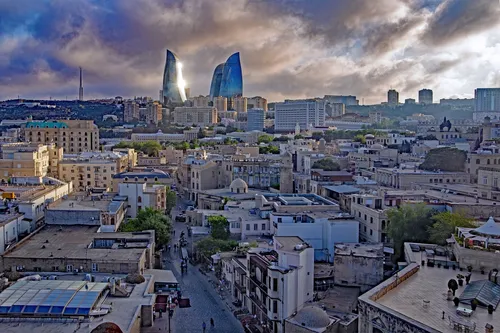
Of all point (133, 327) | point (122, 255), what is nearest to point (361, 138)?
point (122, 255)

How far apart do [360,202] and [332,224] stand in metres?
3.79

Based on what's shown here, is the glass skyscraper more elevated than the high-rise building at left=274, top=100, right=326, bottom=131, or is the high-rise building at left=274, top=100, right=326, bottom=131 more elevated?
the glass skyscraper

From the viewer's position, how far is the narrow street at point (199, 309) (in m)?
17.4

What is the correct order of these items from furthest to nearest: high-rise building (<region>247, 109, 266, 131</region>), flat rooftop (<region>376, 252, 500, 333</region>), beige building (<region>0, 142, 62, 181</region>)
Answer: high-rise building (<region>247, 109, 266, 131</region>)
beige building (<region>0, 142, 62, 181</region>)
flat rooftop (<region>376, 252, 500, 333</region>)

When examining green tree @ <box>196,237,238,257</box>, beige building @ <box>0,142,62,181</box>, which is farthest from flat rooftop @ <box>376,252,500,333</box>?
beige building @ <box>0,142,62,181</box>

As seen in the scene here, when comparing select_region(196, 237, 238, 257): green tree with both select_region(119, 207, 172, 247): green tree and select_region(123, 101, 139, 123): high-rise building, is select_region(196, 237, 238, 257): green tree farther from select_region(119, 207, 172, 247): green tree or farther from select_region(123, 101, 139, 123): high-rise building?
select_region(123, 101, 139, 123): high-rise building

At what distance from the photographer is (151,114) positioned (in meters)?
126

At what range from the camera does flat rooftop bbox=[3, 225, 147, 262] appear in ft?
59.3

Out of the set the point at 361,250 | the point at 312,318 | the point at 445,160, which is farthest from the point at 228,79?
the point at 312,318

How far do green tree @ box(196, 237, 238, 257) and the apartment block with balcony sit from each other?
5481mm

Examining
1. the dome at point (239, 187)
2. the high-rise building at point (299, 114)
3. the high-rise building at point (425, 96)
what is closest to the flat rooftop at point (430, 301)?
the dome at point (239, 187)

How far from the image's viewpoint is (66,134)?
178 feet

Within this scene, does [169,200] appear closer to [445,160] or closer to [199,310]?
[199,310]

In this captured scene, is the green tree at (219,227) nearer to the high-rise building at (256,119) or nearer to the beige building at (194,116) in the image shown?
the high-rise building at (256,119)
